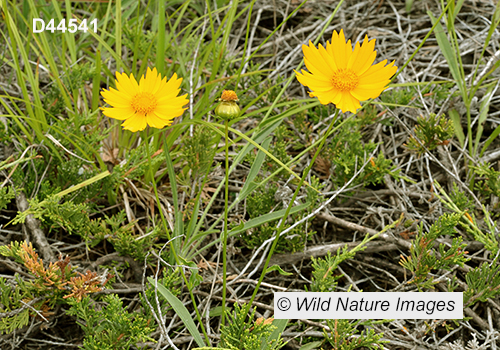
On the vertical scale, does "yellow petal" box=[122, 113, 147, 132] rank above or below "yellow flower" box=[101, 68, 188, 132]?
below

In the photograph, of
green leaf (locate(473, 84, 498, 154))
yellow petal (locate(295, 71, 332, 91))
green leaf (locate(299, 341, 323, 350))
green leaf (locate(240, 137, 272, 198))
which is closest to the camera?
yellow petal (locate(295, 71, 332, 91))

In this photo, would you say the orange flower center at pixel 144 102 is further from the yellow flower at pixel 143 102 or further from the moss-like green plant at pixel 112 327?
the moss-like green plant at pixel 112 327

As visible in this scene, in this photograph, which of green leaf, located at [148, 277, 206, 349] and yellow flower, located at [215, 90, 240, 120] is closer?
yellow flower, located at [215, 90, 240, 120]

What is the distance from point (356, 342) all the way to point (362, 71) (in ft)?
1.91

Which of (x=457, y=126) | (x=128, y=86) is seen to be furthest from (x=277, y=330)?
(x=457, y=126)

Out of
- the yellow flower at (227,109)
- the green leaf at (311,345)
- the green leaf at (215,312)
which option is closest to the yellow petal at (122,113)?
the yellow flower at (227,109)

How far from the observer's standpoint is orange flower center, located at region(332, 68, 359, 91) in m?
0.83

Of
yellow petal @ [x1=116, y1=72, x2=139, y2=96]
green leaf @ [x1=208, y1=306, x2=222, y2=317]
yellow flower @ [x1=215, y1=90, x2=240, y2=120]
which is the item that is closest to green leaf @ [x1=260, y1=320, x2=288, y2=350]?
green leaf @ [x1=208, y1=306, x2=222, y2=317]

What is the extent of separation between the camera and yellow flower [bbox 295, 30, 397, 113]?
806mm

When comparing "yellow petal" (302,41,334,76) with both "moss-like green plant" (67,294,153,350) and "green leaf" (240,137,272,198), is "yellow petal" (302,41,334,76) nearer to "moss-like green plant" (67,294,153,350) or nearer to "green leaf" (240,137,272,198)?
"green leaf" (240,137,272,198)

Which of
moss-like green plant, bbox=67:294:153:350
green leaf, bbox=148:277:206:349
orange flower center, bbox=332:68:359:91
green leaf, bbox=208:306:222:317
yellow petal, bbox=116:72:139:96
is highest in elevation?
orange flower center, bbox=332:68:359:91

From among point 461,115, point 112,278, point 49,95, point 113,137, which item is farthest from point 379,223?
point 49,95

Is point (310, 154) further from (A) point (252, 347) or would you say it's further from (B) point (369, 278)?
(A) point (252, 347)

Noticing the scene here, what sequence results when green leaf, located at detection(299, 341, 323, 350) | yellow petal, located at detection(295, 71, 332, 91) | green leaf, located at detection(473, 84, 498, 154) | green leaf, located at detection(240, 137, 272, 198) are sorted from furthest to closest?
green leaf, located at detection(473, 84, 498, 154) < green leaf, located at detection(240, 137, 272, 198) < green leaf, located at detection(299, 341, 323, 350) < yellow petal, located at detection(295, 71, 332, 91)
